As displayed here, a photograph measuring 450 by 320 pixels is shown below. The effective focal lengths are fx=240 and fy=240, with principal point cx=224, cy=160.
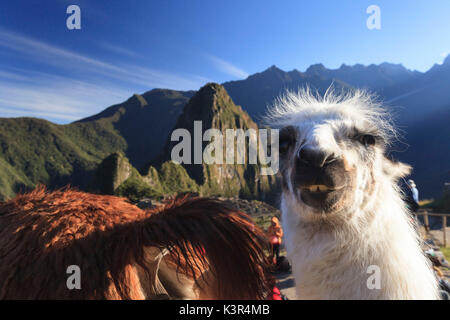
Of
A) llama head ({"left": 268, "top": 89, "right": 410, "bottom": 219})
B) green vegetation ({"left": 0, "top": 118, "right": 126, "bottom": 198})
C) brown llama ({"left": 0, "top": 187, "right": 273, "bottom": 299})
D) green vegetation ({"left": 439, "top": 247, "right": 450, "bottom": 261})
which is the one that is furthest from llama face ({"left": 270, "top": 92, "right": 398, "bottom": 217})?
green vegetation ({"left": 0, "top": 118, "right": 126, "bottom": 198})

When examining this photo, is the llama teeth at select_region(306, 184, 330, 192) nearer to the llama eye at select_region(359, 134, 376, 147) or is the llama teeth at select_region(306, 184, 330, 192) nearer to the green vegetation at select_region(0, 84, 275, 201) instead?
the llama eye at select_region(359, 134, 376, 147)

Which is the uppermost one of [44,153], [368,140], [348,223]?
[44,153]

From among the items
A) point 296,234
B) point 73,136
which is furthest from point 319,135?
point 73,136

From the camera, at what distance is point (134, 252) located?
0.83 m

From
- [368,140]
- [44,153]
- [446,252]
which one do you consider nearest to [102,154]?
[44,153]

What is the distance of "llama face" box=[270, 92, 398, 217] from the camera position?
1.28 m

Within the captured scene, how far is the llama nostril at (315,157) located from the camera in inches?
49.4

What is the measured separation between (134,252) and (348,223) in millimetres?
1153

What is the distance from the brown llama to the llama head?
57 cm

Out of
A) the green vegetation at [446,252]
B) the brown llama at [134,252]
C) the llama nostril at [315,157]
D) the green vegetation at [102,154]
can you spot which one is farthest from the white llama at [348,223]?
the green vegetation at [102,154]

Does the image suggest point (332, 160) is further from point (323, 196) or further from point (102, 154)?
point (102, 154)

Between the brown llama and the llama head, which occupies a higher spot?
the llama head

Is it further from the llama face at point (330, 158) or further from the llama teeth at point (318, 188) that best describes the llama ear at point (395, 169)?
the llama teeth at point (318, 188)

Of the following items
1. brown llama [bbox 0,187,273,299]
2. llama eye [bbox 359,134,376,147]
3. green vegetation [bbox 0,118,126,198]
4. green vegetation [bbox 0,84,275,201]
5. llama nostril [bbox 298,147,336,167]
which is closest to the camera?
brown llama [bbox 0,187,273,299]
